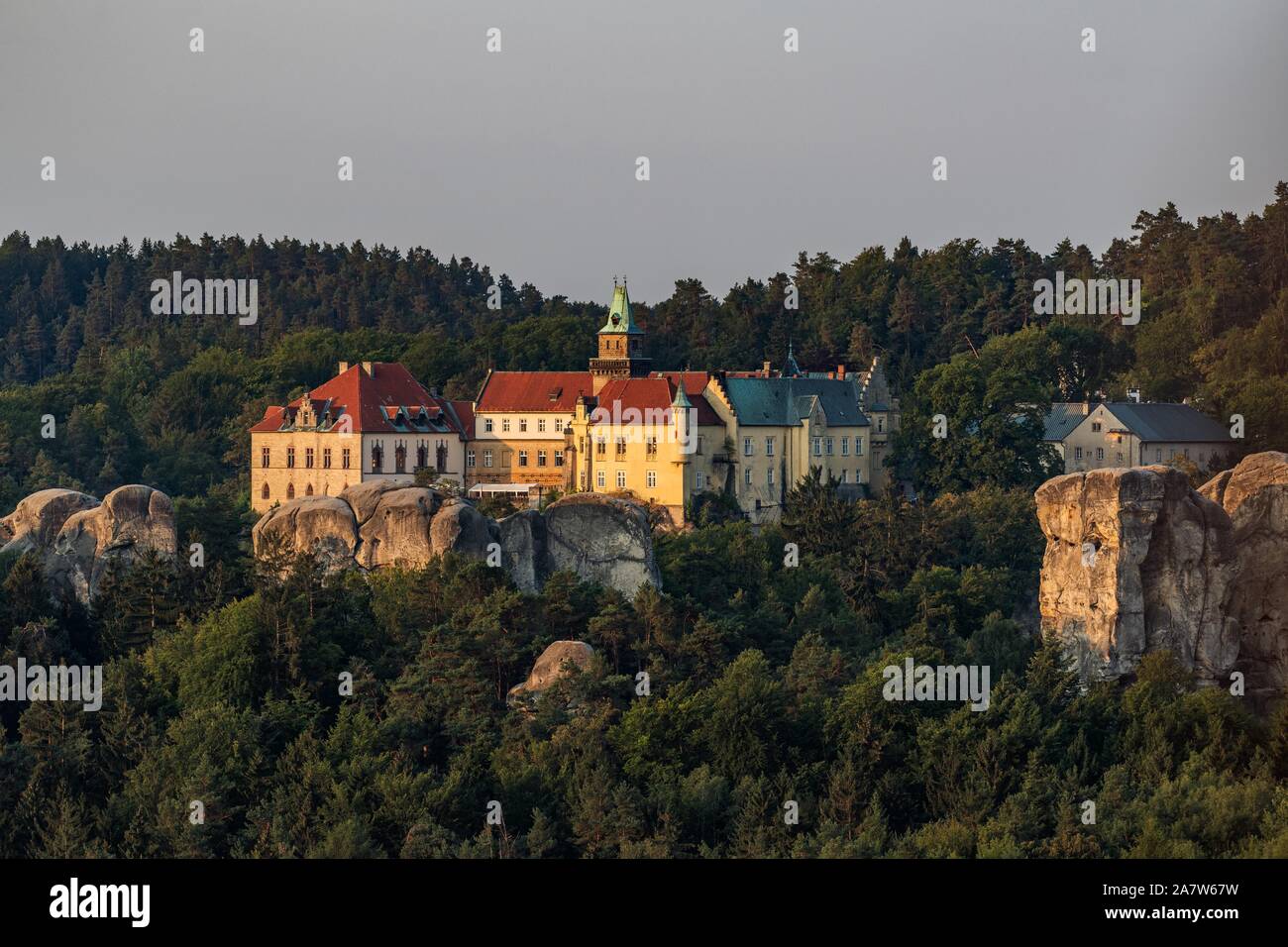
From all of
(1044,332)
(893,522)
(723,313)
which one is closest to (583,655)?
(893,522)

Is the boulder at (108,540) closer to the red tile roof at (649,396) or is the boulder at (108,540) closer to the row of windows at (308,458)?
the row of windows at (308,458)

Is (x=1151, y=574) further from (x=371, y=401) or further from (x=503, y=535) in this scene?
(x=371, y=401)

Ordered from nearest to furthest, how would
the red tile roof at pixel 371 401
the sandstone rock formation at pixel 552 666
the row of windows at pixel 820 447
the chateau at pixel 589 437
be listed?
the sandstone rock formation at pixel 552 666
the chateau at pixel 589 437
the row of windows at pixel 820 447
the red tile roof at pixel 371 401

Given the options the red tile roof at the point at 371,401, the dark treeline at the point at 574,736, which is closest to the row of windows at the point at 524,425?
the red tile roof at the point at 371,401

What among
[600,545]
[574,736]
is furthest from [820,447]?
[574,736]
